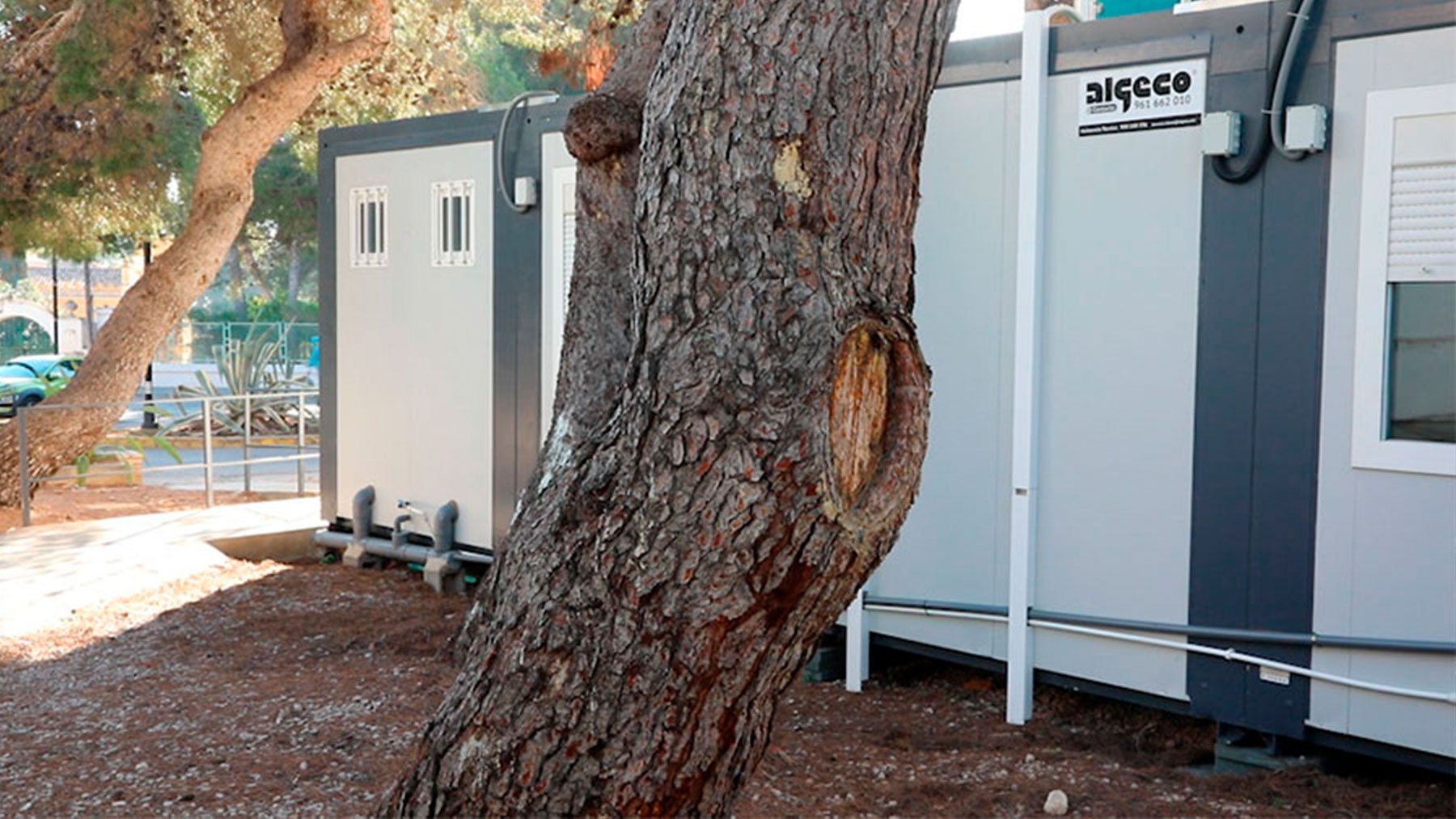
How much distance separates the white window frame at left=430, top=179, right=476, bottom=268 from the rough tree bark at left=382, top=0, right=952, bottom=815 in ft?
19.3

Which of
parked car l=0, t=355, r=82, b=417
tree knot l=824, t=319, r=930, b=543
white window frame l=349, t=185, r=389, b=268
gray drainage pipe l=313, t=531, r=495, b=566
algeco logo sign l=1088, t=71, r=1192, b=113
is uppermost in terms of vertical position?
algeco logo sign l=1088, t=71, r=1192, b=113

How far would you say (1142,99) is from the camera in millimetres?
5578

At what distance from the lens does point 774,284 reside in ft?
8.97

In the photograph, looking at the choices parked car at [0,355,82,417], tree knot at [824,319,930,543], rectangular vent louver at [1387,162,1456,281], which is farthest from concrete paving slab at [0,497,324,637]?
parked car at [0,355,82,417]

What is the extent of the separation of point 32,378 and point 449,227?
18.2 m

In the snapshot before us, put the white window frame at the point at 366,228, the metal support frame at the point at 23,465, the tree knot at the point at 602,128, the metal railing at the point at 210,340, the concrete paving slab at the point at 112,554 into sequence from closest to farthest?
the tree knot at the point at 602,128 < the concrete paving slab at the point at 112,554 < the white window frame at the point at 366,228 < the metal support frame at the point at 23,465 < the metal railing at the point at 210,340

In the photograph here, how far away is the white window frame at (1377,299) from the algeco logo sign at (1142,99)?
66 centimetres

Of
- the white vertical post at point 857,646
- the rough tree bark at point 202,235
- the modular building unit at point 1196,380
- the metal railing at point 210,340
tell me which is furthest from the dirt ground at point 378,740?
the metal railing at point 210,340

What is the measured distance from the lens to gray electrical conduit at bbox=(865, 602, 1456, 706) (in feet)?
16.0

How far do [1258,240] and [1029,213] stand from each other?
0.92 meters

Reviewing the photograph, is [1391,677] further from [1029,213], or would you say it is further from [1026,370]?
[1029,213]

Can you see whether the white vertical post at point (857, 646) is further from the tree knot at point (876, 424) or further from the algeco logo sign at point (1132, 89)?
the tree knot at point (876, 424)

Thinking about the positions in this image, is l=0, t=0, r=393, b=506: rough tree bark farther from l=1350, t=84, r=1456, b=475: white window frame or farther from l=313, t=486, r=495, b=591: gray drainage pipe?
l=1350, t=84, r=1456, b=475: white window frame

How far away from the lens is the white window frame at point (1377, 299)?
4.87 meters
